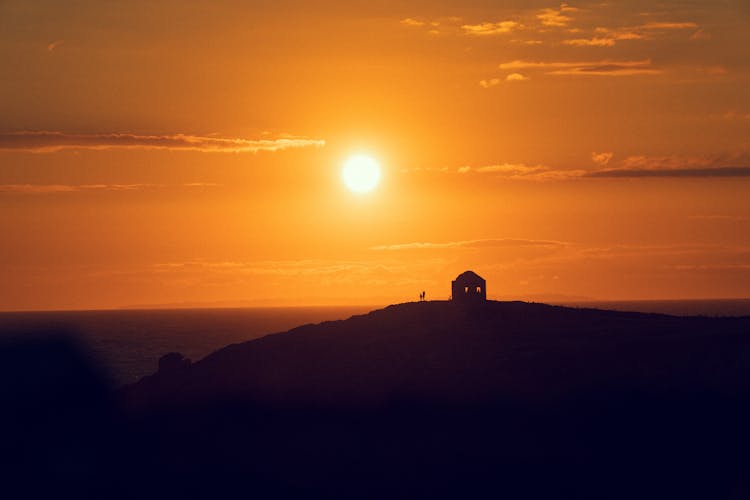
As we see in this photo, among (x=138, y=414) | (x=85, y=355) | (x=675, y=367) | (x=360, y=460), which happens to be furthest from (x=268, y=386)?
(x=85, y=355)

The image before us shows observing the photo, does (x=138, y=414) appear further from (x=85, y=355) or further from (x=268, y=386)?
(x=85, y=355)

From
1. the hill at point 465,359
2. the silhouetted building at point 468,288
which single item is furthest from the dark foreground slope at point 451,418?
the silhouetted building at point 468,288

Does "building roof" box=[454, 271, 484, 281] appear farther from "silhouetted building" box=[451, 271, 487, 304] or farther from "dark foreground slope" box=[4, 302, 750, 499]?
"dark foreground slope" box=[4, 302, 750, 499]

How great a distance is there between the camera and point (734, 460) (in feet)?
148

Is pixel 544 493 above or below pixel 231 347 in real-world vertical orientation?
below

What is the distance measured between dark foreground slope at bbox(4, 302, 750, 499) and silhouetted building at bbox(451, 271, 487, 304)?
5077 millimetres

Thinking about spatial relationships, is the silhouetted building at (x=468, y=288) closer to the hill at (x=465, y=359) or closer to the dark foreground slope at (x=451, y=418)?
the hill at (x=465, y=359)

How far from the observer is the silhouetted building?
71812mm

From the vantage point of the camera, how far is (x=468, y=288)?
72062 mm

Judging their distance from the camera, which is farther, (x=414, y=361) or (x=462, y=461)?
(x=414, y=361)

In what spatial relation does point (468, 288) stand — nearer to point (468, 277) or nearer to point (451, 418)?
point (468, 277)

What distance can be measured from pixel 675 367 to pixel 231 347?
2708 centimetres

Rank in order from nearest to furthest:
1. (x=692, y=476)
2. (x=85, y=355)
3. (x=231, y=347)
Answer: (x=692, y=476)
(x=231, y=347)
(x=85, y=355)

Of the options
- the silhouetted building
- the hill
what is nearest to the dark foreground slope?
the hill
